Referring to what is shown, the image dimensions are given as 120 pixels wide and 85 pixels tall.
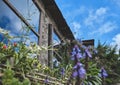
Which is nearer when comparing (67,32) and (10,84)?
(10,84)

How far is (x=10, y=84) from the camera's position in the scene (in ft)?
8.50

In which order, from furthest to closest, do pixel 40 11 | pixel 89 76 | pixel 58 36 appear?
pixel 58 36 < pixel 40 11 < pixel 89 76

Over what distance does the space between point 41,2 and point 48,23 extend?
698mm

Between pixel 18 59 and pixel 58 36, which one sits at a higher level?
pixel 58 36

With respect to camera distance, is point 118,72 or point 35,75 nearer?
point 35,75

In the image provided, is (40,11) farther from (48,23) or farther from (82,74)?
(82,74)

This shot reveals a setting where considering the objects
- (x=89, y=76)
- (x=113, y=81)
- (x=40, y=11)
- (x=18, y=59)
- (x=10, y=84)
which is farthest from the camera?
(x=40, y=11)

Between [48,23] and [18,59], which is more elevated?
[48,23]

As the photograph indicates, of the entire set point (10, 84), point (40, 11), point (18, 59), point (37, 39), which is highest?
point (40, 11)

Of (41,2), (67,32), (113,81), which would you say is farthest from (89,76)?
(67,32)

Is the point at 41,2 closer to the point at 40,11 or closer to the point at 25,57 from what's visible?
the point at 40,11

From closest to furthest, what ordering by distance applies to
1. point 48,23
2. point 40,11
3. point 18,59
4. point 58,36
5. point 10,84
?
point 10,84 < point 18,59 < point 40,11 < point 48,23 < point 58,36

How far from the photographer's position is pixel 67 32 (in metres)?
12.1

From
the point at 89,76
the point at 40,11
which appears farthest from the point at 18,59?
the point at 40,11
